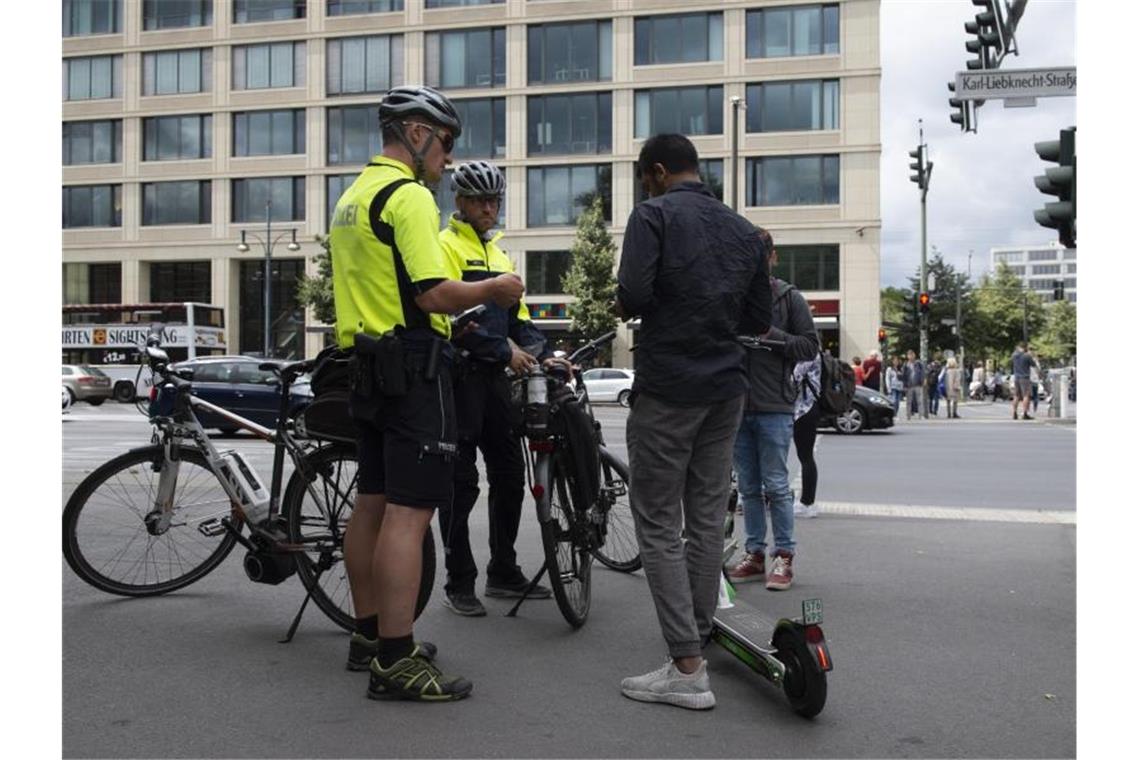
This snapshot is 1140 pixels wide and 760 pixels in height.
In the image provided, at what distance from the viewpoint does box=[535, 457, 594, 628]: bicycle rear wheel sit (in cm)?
469

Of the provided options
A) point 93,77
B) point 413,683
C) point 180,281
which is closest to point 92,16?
point 93,77

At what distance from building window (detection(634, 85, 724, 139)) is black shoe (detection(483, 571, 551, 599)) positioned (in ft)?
135

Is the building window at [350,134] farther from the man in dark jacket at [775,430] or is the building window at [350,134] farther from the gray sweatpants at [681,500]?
the gray sweatpants at [681,500]

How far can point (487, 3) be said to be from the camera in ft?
153

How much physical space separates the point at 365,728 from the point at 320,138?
48.4 m

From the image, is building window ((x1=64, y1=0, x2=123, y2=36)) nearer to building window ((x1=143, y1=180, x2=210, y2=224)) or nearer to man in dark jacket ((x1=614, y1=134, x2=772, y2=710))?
building window ((x1=143, y1=180, x2=210, y2=224))

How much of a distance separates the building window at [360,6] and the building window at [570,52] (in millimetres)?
6390

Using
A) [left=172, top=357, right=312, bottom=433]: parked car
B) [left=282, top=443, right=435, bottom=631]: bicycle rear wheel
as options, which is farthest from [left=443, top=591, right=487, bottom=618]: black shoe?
[left=172, top=357, right=312, bottom=433]: parked car

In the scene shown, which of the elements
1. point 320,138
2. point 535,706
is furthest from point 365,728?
point 320,138

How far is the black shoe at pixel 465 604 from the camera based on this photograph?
5.02 meters

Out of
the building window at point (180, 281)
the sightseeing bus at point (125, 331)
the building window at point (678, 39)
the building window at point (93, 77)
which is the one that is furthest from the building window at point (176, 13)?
the building window at point (678, 39)

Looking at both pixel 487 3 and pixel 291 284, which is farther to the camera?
pixel 291 284
